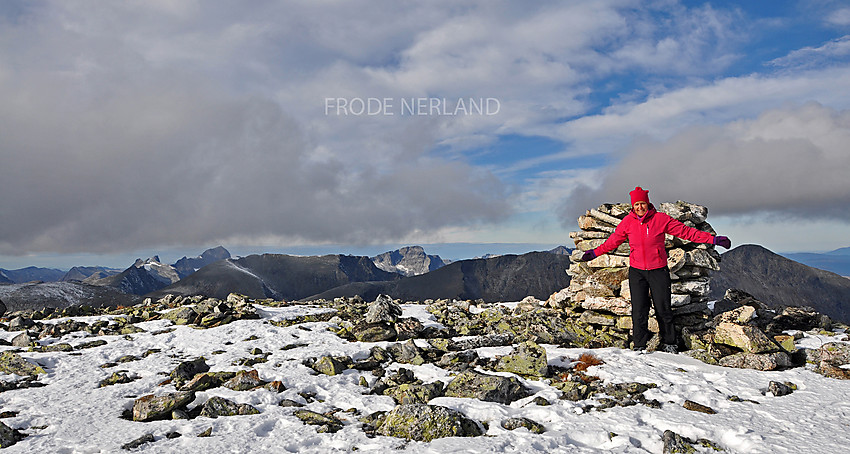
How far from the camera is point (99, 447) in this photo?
785 cm

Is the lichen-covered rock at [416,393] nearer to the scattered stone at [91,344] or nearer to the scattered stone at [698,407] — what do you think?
the scattered stone at [698,407]

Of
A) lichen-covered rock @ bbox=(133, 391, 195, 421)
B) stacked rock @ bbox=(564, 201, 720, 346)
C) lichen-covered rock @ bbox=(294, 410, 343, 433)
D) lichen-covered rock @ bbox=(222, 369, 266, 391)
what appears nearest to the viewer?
lichen-covered rock @ bbox=(294, 410, 343, 433)

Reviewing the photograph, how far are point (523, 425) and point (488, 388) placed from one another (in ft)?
5.92

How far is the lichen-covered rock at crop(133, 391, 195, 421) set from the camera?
9.32 metres

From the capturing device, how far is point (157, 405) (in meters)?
9.47

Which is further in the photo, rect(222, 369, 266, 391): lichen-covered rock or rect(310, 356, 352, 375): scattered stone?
rect(310, 356, 352, 375): scattered stone

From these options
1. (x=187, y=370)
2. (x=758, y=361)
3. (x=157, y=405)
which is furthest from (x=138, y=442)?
(x=758, y=361)

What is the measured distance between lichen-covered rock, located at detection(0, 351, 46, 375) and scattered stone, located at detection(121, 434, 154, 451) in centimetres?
746

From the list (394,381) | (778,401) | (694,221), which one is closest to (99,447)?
(394,381)

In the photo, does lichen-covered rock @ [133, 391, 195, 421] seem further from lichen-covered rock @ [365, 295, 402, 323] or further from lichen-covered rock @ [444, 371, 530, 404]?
lichen-covered rock @ [365, 295, 402, 323]

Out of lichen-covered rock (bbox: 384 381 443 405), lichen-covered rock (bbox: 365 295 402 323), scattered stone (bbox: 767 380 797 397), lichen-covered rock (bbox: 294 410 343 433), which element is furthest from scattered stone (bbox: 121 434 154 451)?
scattered stone (bbox: 767 380 797 397)

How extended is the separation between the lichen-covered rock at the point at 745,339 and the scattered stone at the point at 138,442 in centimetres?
1505

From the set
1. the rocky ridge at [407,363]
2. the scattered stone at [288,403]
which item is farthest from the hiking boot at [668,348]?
the scattered stone at [288,403]

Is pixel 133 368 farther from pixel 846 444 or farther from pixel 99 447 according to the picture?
pixel 846 444
